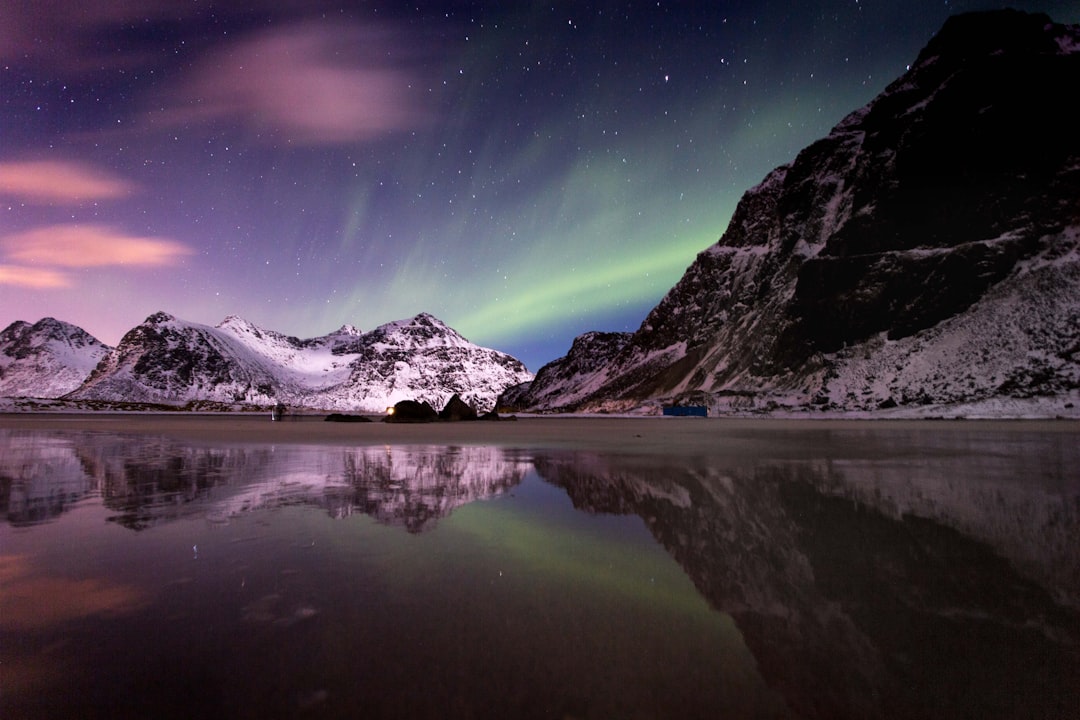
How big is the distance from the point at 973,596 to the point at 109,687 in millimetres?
7596

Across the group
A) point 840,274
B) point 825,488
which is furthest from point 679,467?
point 840,274

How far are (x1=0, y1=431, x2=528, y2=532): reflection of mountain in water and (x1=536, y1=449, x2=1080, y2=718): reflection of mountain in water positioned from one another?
3685 mm

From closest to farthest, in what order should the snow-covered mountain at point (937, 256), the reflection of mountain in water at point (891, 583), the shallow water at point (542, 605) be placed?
the shallow water at point (542, 605) < the reflection of mountain in water at point (891, 583) < the snow-covered mountain at point (937, 256)

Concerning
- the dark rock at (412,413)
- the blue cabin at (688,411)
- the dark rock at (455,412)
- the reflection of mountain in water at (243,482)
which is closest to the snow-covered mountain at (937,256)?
the blue cabin at (688,411)

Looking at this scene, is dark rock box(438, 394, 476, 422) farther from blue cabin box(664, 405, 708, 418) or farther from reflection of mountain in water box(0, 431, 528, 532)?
reflection of mountain in water box(0, 431, 528, 532)

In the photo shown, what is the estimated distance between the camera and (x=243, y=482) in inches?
541

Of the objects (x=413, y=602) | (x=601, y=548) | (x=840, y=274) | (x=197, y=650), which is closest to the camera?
(x=197, y=650)

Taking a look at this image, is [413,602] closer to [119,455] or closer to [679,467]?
[679,467]

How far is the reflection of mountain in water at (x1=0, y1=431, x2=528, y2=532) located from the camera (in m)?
10.1

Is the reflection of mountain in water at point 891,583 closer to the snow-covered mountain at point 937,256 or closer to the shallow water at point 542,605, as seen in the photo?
the shallow water at point 542,605

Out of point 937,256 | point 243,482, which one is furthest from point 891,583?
point 937,256

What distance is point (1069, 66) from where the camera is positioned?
10056cm

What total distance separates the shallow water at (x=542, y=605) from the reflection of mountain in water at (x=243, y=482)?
0.59ft

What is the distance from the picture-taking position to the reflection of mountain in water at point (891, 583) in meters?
3.87
